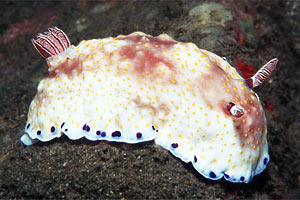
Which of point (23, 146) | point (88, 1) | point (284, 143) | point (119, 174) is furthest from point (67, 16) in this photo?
point (284, 143)

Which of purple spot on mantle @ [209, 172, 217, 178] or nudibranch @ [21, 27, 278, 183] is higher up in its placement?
nudibranch @ [21, 27, 278, 183]

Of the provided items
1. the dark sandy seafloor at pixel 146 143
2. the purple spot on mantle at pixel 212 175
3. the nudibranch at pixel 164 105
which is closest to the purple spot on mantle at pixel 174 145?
the nudibranch at pixel 164 105

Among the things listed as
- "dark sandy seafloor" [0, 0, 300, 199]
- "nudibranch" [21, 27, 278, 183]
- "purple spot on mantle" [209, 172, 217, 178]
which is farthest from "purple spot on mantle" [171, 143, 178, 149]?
"purple spot on mantle" [209, 172, 217, 178]

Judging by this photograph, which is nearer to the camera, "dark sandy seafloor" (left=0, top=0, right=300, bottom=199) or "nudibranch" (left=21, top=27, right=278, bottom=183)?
"nudibranch" (left=21, top=27, right=278, bottom=183)

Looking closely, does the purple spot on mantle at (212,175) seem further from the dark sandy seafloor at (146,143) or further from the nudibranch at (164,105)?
the dark sandy seafloor at (146,143)

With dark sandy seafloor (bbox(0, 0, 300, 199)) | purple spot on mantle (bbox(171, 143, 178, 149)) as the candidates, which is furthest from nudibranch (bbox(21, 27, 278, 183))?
dark sandy seafloor (bbox(0, 0, 300, 199))

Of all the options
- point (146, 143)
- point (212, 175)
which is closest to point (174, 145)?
point (146, 143)

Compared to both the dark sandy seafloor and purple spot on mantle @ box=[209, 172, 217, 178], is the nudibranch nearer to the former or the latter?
purple spot on mantle @ box=[209, 172, 217, 178]

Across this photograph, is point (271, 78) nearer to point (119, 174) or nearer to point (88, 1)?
point (119, 174)
